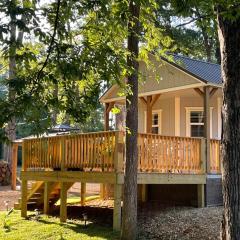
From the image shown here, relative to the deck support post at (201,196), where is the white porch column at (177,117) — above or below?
above

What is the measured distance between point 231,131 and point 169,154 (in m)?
7.03

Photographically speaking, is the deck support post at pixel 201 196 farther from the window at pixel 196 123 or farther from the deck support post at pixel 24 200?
the deck support post at pixel 24 200

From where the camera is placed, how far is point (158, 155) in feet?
41.5

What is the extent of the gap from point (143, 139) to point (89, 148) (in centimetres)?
150

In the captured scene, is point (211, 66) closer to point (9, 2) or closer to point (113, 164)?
point (113, 164)

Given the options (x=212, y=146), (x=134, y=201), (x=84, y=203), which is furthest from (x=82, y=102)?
(x=84, y=203)

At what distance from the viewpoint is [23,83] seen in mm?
6266

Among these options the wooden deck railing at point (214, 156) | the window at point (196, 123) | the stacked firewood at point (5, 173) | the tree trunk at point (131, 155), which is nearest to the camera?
the tree trunk at point (131, 155)

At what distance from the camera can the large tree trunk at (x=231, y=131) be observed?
589cm

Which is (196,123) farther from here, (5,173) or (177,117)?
(5,173)

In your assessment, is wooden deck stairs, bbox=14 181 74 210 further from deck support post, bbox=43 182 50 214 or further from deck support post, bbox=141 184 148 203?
deck support post, bbox=141 184 148 203

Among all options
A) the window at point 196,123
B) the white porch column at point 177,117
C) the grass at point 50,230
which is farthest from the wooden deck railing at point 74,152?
the window at point 196,123

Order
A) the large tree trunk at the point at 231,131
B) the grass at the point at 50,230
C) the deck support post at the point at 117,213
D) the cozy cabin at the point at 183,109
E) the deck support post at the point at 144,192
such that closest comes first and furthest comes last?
the large tree trunk at the point at 231,131 → the grass at the point at 50,230 → the deck support post at the point at 117,213 → the cozy cabin at the point at 183,109 → the deck support post at the point at 144,192

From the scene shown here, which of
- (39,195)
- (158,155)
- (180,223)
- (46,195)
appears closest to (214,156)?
(158,155)
